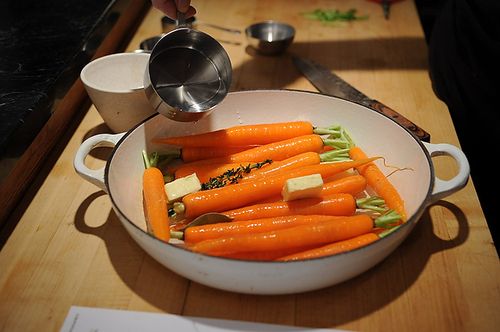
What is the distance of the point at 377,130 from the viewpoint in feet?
4.03

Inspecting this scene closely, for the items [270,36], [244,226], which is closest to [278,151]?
[244,226]

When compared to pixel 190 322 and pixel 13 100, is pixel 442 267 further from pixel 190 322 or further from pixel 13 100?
pixel 13 100

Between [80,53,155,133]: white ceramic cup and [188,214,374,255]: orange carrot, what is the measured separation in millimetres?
488

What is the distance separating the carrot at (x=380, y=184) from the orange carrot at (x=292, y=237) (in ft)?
0.31

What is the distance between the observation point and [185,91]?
1233 millimetres

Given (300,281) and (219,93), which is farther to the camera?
(219,93)

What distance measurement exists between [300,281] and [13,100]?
908 millimetres

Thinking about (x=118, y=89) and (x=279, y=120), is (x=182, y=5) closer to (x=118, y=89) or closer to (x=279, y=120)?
(x=118, y=89)

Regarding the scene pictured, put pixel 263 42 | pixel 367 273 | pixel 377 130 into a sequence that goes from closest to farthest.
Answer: pixel 367 273 → pixel 377 130 → pixel 263 42

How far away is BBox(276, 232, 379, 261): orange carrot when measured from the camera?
941mm

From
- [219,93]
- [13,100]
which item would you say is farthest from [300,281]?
[13,100]

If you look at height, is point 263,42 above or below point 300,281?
below

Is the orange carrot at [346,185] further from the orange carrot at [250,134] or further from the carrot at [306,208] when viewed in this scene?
the orange carrot at [250,134]

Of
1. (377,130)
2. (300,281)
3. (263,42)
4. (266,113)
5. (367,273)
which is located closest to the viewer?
(300,281)
